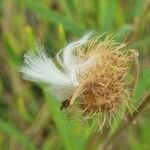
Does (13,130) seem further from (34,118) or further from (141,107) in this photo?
(141,107)

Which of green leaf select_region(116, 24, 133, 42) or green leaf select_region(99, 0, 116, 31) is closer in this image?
green leaf select_region(116, 24, 133, 42)

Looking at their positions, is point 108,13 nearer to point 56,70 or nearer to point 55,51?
point 55,51

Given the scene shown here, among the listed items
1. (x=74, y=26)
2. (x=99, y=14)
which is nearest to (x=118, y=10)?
(x=99, y=14)

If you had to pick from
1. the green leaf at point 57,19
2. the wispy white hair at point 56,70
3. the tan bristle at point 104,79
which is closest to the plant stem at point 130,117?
the tan bristle at point 104,79

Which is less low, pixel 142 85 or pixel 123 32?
pixel 123 32

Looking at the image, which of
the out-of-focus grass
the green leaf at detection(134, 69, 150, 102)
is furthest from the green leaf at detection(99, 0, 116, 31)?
the green leaf at detection(134, 69, 150, 102)

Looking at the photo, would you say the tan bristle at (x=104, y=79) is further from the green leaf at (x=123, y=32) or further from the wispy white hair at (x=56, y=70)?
the green leaf at (x=123, y=32)

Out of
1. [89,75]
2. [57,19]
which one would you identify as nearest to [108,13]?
[57,19]

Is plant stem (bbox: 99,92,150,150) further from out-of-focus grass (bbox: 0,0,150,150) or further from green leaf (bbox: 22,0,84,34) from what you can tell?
green leaf (bbox: 22,0,84,34)
